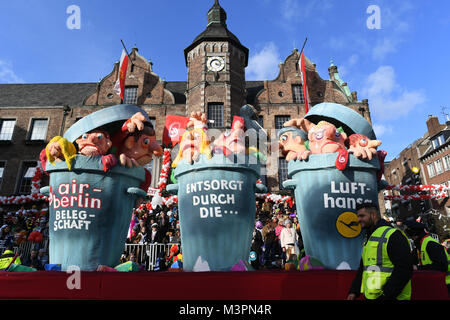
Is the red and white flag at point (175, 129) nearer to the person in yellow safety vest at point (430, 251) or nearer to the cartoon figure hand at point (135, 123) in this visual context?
the cartoon figure hand at point (135, 123)

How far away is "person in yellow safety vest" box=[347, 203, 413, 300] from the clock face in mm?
18185

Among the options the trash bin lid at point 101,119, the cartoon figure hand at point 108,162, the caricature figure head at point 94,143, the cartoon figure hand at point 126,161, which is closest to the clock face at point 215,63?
the trash bin lid at point 101,119

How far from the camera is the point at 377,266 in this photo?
202 centimetres

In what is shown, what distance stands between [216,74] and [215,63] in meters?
0.92

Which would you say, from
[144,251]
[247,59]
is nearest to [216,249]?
[144,251]

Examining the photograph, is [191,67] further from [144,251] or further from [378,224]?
[378,224]

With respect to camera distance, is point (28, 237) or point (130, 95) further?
point (130, 95)

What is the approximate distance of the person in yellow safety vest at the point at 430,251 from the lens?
329 cm

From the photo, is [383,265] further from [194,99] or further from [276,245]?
[194,99]

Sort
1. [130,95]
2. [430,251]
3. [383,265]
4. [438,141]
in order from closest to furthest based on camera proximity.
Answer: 1. [383,265]
2. [430,251]
3. [130,95]
4. [438,141]

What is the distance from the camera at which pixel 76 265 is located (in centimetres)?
366

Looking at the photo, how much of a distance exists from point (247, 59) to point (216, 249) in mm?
19808

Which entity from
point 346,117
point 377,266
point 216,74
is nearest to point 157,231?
point 346,117

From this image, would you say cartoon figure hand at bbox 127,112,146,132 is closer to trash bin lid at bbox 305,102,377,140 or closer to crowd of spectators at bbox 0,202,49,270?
trash bin lid at bbox 305,102,377,140
